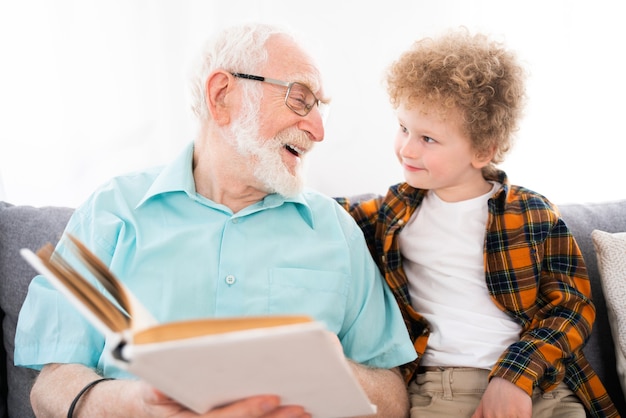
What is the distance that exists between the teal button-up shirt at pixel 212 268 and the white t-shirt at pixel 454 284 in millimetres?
129

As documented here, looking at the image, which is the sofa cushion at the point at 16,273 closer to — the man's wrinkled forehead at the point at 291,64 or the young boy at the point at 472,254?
the man's wrinkled forehead at the point at 291,64

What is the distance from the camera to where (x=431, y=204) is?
1.91 m

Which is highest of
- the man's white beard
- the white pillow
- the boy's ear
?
the boy's ear

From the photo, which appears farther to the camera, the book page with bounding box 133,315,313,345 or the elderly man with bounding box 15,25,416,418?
the elderly man with bounding box 15,25,416,418

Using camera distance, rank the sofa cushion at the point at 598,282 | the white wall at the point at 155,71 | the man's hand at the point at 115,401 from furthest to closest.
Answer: the white wall at the point at 155,71
the sofa cushion at the point at 598,282
the man's hand at the point at 115,401

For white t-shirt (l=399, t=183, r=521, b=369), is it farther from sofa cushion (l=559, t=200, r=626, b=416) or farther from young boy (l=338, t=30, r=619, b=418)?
sofa cushion (l=559, t=200, r=626, b=416)

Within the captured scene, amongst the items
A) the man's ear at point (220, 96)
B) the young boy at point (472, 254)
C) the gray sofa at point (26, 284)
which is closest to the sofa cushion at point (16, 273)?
the gray sofa at point (26, 284)

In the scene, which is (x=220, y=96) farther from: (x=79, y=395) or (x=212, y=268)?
(x=79, y=395)

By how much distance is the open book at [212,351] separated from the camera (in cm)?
81

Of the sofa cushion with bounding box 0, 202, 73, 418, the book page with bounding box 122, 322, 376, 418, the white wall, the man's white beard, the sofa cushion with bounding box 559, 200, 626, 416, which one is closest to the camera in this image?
the book page with bounding box 122, 322, 376, 418

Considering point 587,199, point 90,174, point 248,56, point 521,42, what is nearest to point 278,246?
point 248,56

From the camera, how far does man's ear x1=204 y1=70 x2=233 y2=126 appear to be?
1.69m

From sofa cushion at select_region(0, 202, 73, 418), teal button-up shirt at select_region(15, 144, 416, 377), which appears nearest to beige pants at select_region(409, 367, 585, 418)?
teal button-up shirt at select_region(15, 144, 416, 377)

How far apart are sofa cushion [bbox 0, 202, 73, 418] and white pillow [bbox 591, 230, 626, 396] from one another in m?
1.66
